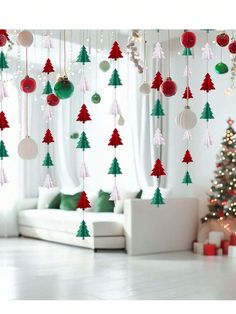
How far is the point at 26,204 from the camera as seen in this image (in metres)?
11.0

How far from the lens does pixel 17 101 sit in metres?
10.9

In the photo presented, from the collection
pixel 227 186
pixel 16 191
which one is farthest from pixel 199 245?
pixel 16 191

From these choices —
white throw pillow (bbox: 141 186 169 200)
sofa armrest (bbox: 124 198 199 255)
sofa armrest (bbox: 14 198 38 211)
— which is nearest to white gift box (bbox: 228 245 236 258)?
sofa armrest (bbox: 124 198 199 255)

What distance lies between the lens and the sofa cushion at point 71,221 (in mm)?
8641

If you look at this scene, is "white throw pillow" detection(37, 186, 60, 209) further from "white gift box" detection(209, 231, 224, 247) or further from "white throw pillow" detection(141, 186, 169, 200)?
"white gift box" detection(209, 231, 224, 247)

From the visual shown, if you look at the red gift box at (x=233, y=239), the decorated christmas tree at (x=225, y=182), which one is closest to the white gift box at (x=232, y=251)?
the red gift box at (x=233, y=239)

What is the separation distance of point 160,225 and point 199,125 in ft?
5.14

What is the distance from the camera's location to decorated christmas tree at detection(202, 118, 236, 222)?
8.39m

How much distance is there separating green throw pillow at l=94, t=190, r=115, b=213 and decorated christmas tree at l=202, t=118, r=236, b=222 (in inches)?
65.4

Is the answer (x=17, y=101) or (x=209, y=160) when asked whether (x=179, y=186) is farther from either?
(x=17, y=101)

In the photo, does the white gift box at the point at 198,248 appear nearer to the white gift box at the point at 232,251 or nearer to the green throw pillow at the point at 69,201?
the white gift box at the point at 232,251
